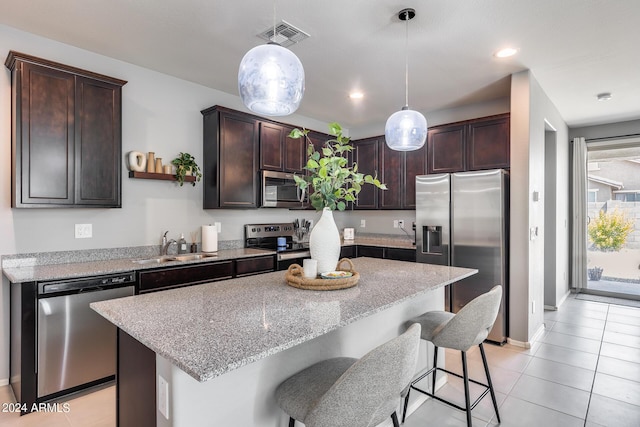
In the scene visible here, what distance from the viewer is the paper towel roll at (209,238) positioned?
361 cm

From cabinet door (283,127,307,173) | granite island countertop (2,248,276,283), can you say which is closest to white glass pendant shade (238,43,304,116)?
granite island countertop (2,248,276,283)

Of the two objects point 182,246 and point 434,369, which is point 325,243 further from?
point 182,246

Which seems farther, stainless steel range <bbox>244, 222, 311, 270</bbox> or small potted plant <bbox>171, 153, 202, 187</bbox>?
stainless steel range <bbox>244, 222, 311, 270</bbox>

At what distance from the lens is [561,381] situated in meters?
2.69

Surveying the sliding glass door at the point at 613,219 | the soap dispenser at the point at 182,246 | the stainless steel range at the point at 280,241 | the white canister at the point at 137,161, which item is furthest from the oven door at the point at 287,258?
the sliding glass door at the point at 613,219

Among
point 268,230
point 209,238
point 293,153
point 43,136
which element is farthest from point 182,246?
point 293,153

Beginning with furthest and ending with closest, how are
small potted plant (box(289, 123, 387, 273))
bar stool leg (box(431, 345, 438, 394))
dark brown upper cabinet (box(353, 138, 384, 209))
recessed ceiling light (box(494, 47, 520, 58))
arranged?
dark brown upper cabinet (box(353, 138, 384, 209)), recessed ceiling light (box(494, 47, 520, 58)), bar stool leg (box(431, 345, 438, 394)), small potted plant (box(289, 123, 387, 273))

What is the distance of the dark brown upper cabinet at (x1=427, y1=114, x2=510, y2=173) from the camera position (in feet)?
12.3

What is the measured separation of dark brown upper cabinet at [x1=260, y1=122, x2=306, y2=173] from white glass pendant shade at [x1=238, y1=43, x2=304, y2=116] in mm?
2267

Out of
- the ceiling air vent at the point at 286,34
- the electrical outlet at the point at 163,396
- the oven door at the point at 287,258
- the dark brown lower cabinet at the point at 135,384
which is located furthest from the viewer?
the oven door at the point at 287,258

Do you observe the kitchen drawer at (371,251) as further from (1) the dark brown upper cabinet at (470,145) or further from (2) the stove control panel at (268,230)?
(1) the dark brown upper cabinet at (470,145)

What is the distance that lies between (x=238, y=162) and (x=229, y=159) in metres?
0.11

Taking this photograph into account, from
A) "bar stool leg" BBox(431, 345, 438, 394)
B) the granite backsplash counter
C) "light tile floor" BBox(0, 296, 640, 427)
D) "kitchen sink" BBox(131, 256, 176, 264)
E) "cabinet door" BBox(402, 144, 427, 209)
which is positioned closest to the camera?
"light tile floor" BBox(0, 296, 640, 427)

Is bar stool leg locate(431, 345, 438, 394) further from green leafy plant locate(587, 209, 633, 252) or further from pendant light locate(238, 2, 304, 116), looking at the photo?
green leafy plant locate(587, 209, 633, 252)
